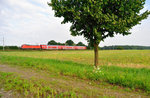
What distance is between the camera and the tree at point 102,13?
19.5ft

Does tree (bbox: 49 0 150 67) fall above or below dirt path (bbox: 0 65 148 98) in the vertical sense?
above

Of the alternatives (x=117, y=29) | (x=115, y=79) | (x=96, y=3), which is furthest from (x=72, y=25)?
(x=115, y=79)

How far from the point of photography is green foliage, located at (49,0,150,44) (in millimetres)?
5941

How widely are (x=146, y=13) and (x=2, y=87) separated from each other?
9.78 meters

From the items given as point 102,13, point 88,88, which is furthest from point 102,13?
point 88,88

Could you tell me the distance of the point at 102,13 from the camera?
6.59 metres

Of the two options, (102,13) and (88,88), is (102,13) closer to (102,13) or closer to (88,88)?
(102,13)

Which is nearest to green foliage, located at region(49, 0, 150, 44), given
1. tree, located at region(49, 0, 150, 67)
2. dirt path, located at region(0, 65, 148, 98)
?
tree, located at region(49, 0, 150, 67)

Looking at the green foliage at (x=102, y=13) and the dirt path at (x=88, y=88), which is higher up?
the green foliage at (x=102, y=13)

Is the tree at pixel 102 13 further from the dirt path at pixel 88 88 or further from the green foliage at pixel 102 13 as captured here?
the dirt path at pixel 88 88

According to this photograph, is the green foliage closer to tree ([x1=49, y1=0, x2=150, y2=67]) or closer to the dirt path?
tree ([x1=49, y1=0, x2=150, y2=67])

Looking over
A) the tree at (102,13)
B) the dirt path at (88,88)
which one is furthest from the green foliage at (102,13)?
the dirt path at (88,88)

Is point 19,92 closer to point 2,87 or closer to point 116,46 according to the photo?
point 2,87

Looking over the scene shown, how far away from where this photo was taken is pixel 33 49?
53.0 m
